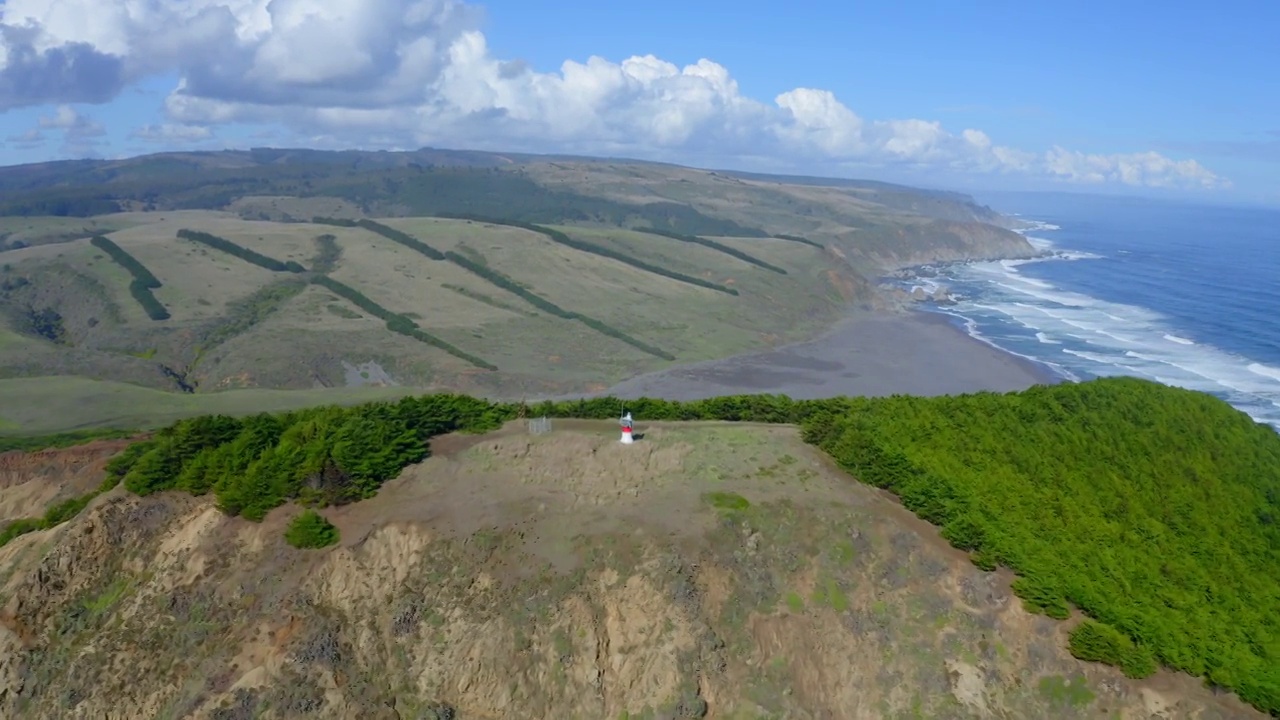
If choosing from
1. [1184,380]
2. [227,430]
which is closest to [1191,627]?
[227,430]

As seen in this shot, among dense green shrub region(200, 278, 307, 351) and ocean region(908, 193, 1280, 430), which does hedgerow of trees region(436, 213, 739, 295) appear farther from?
dense green shrub region(200, 278, 307, 351)

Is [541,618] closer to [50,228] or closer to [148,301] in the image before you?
[148,301]

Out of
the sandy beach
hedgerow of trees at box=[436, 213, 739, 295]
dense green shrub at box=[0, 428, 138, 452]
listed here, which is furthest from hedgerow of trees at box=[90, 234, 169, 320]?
hedgerow of trees at box=[436, 213, 739, 295]

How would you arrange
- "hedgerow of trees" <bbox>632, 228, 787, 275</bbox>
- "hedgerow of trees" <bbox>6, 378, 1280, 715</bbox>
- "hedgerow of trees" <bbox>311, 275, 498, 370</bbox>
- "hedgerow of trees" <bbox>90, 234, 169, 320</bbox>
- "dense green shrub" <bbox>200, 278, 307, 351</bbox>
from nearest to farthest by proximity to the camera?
1. "hedgerow of trees" <bbox>6, 378, 1280, 715</bbox>
2. "hedgerow of trees" <bbox>311, 275, 498, 370</bbox>
3. "dense green shrub" <bbox>200, 278, 307, 351</bbox>
4. "hedgerow of trees" <bbox>90, 234, 169, 320</bbox>
5. "hedgerow of trees" <bbox>632, 228, 787, 275</bbox>

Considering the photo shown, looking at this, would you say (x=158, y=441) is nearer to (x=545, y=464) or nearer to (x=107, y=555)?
(x=107, y=555)

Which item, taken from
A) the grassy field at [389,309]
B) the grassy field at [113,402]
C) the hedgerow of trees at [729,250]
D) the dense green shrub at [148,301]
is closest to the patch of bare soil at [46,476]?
the grassy field at [113,402]

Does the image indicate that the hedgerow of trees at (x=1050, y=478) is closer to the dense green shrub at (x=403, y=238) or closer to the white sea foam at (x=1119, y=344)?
the white sea foam at (x=1119, y=344)
